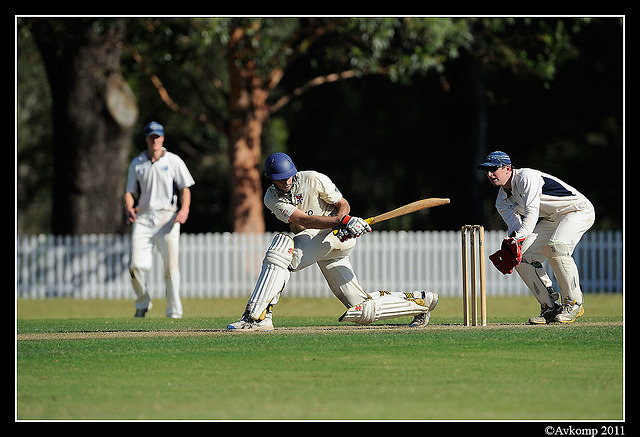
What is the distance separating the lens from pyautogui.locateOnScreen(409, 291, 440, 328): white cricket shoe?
919cm

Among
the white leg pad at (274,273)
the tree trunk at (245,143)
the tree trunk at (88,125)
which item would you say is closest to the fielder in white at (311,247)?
the white leg pad at (274,273)

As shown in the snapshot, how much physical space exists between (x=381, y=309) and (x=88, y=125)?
12851mm

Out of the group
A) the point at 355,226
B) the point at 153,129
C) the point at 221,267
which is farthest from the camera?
the point at 221,267

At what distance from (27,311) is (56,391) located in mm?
10314

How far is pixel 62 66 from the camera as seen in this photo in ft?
66.7

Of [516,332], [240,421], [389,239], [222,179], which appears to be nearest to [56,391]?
[240,421]

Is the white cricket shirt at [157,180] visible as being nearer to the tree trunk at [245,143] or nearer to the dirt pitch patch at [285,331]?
the dirt pitch patch at [285,331]

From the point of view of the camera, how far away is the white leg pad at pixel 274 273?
8789 millimetres

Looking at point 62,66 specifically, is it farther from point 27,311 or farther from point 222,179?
point 222,179

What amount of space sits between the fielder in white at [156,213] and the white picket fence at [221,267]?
8339 mm

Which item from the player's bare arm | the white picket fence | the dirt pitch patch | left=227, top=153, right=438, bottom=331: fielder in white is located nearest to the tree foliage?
the white picket fence

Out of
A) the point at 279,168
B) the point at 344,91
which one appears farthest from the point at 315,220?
the point at 344,91

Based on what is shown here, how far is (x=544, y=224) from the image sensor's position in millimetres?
9664

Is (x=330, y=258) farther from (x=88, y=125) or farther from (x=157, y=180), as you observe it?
(x=88, y=125)
